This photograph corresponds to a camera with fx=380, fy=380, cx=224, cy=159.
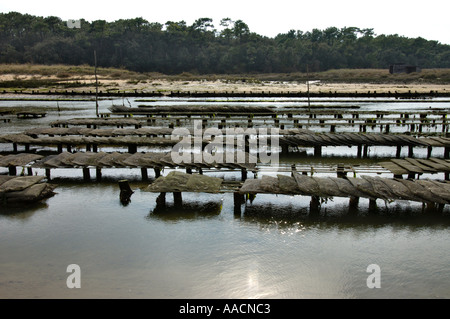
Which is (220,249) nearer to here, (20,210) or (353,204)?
(353,204)

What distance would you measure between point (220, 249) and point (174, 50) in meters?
111

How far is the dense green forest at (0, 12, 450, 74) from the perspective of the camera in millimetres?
107688

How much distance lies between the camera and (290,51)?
382ft

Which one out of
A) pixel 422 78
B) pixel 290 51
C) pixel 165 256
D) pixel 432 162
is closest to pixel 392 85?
pixel 422 78

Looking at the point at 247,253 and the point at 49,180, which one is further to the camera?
the point at 49,180

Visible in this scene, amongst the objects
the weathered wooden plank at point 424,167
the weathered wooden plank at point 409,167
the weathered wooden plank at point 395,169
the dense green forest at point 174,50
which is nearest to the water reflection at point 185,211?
the weathered wooden plank at point 395,169

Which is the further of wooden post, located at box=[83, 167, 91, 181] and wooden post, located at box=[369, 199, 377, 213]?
wooden post, located at box=[83, 167, 91, 181]

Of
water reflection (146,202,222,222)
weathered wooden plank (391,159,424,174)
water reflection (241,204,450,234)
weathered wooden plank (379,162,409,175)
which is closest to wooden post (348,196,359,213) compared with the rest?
water reflection (241,204,450,234)

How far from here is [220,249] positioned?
1398cm

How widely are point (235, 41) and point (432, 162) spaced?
116 m

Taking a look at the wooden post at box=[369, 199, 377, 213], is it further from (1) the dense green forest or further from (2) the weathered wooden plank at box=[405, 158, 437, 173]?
(1) the dense green forest

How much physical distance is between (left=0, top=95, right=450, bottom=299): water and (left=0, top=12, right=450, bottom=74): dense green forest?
98395 millimetres
